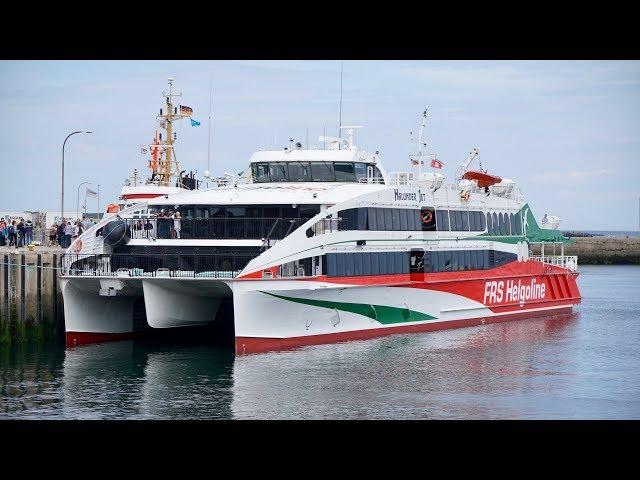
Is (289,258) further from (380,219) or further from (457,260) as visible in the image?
(457,260)

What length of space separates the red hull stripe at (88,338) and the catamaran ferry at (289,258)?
0.04m

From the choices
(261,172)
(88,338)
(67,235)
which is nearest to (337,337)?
(261,172)

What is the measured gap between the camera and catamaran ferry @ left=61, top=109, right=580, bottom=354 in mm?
25172

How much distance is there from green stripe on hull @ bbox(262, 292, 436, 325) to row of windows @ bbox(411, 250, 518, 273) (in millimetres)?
1344

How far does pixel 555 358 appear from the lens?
88.9 feet

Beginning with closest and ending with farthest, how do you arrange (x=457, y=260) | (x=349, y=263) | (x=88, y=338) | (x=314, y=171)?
1. (x=349, y=263)
2. (x=88, y=338)
3. (x=314, y=171)
4. (x=457, y=260)

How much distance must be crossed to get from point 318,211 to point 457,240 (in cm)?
705

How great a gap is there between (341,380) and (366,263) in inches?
227

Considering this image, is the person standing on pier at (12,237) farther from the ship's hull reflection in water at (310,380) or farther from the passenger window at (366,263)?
the passenger window at (366,263)

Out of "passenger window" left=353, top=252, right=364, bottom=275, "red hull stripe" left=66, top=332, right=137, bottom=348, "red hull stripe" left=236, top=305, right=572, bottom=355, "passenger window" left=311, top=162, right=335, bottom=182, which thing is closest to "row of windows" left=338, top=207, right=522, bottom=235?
"passenger window" left=353, top=252, right=364, bottom=275

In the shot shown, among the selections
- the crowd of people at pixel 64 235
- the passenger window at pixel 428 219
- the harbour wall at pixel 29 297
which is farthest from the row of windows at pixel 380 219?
the crowd of people at pixel 64 235

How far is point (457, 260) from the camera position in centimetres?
3219
